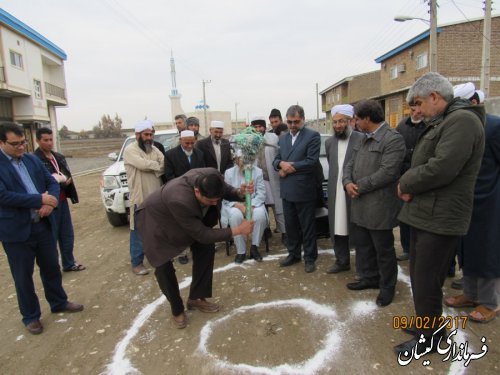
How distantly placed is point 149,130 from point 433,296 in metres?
3.76

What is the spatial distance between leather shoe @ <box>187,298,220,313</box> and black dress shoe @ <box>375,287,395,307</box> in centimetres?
162

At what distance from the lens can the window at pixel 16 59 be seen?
70.8ft

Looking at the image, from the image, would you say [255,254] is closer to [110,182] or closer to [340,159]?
[340,159]

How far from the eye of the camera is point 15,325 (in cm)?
345

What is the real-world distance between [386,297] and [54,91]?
3169cm

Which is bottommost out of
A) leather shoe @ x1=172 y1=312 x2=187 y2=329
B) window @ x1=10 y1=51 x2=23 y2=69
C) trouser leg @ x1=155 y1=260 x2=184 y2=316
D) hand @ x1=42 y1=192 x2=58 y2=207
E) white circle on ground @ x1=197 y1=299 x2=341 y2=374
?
white circle on ground @ x1=197 y1=299 x2=341 y2=374

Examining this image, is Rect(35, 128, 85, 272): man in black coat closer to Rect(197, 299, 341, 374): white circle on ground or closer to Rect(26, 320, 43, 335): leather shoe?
Rect(26, 320, 43, 335): leather shoe

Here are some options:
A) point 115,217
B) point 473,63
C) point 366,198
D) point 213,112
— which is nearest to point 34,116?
point 115,217

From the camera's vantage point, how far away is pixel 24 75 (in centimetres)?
2289

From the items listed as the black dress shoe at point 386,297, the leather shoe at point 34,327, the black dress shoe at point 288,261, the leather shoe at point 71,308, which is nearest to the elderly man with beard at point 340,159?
the black dress shoe at point 288,261

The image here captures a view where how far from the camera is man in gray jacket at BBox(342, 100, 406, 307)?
3.23 m

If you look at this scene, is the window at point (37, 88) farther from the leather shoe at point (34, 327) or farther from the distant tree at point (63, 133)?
the distant tree at point (63, 133)

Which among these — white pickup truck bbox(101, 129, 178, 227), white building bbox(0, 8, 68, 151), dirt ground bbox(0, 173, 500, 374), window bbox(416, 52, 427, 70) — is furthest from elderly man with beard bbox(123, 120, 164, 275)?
window bbox(416, 52, 427, 70)

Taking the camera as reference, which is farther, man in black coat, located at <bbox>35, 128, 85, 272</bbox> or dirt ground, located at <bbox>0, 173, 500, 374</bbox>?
man in black coat, located at <bbox>35, 128, 85, 272</bbox>
